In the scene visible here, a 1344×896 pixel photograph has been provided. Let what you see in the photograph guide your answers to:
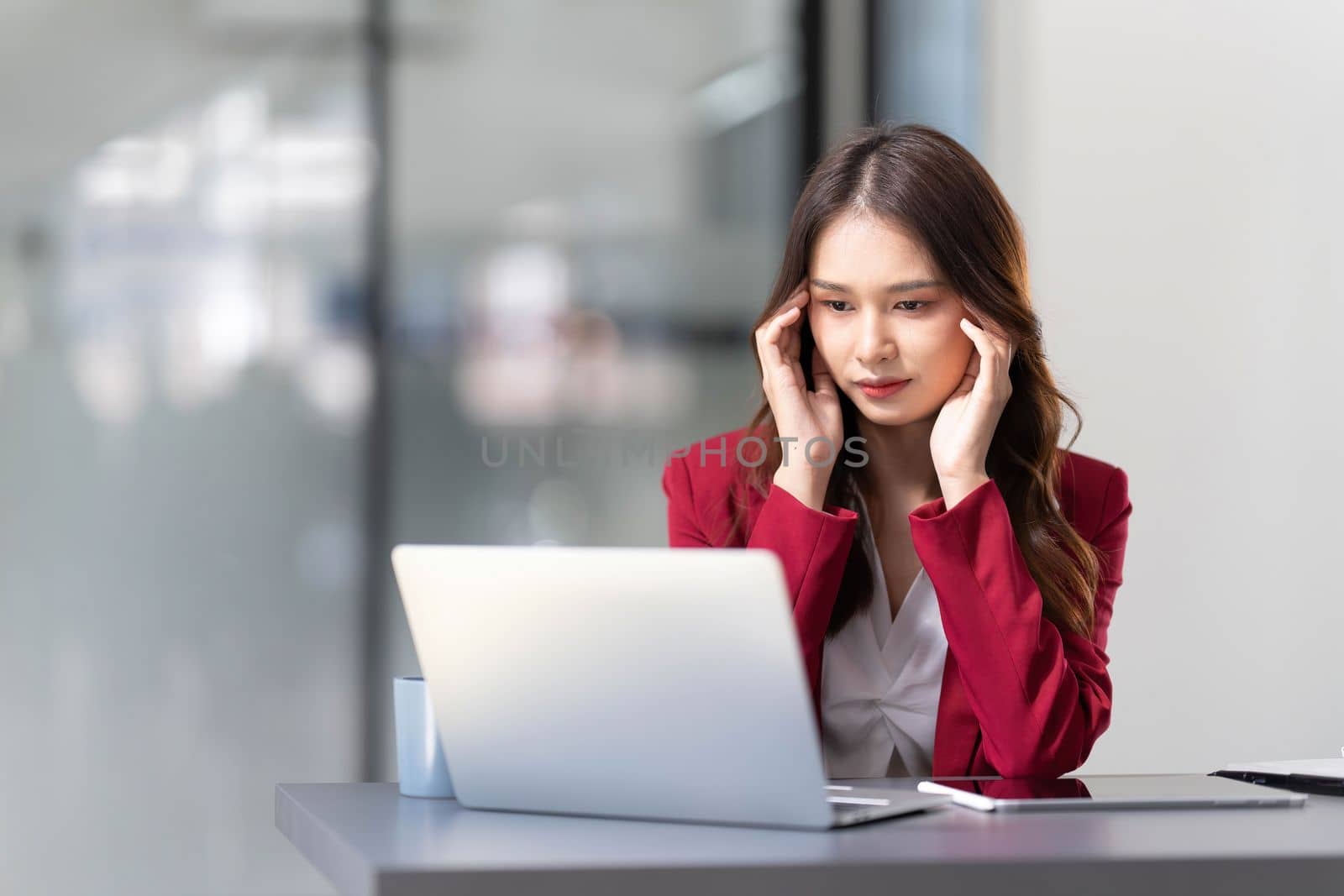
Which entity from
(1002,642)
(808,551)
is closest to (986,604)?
(1002,642)

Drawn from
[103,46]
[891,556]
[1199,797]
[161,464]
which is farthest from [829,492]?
[103,46]

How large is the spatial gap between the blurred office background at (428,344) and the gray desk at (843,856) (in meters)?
2.08

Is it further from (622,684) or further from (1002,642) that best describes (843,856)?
(1002,642)

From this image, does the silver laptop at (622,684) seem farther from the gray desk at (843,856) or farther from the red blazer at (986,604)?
the red blazer at (986,604)

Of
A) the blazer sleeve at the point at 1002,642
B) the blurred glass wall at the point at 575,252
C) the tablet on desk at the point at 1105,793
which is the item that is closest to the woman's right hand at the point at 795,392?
the blazer sleeve at the point at 1002,642

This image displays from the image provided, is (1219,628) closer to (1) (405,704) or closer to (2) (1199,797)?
(2) (1199,797)

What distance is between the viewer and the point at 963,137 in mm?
3254

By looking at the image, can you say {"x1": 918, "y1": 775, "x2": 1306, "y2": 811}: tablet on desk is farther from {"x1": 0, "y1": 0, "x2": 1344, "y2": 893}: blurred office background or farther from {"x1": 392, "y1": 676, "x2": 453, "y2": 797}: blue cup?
{"x1": 0, "y1": 0, "x2": 1344, "y2": 893}: blurred office background

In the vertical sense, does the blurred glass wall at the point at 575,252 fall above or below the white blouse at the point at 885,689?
above

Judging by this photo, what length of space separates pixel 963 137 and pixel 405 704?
2.51m

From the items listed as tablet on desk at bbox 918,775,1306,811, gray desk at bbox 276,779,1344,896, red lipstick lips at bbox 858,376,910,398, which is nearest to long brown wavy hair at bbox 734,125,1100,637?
red lipstick lips at bbox 858,376,910,398

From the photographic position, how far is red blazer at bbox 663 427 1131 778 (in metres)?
1.35

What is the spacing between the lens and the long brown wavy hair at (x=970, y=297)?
1556mm

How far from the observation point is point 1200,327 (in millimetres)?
2959
